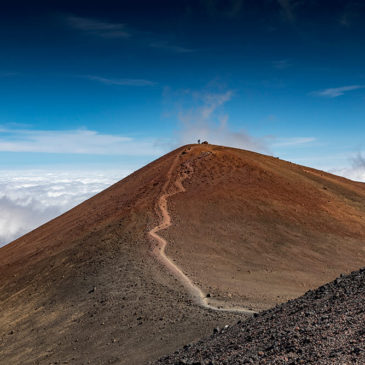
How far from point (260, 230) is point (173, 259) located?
792 centimetres

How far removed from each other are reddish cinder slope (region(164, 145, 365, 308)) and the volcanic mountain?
0.12 metres

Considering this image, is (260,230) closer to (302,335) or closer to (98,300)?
(98,300)

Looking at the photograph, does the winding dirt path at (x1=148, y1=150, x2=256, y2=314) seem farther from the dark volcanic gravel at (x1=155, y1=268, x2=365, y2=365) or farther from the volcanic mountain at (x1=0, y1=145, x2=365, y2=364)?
the dark volcanic gravel at (x1=155, y1=268, x2=365, y2=365)

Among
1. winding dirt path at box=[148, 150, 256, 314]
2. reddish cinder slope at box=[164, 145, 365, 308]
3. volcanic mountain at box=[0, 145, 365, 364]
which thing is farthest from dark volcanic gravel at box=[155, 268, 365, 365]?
reddish cinder slope at box=[164, 145, 365, 308]

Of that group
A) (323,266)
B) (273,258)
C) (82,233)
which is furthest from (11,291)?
(323,266)

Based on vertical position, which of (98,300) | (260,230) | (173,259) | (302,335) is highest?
(260,230)

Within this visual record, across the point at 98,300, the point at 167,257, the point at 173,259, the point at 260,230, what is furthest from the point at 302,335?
the point at 260,230

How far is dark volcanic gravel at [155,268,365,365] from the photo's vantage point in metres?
7.85

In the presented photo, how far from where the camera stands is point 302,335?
8836mm

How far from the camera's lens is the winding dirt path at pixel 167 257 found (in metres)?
17.1

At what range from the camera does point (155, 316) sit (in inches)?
666

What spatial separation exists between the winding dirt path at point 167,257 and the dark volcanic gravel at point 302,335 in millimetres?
3841

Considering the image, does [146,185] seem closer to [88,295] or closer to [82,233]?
[82,233]

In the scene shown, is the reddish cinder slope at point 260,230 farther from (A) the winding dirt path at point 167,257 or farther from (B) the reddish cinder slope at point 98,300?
(B) the reddish cinder slope at point 98,300
